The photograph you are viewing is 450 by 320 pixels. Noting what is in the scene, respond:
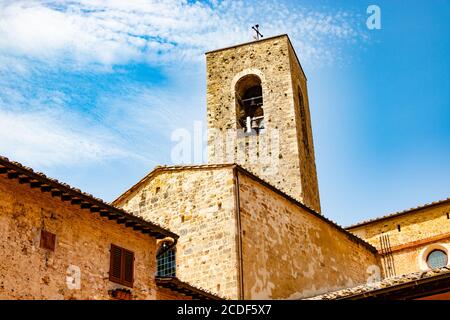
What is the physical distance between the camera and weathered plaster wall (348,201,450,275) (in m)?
22.6

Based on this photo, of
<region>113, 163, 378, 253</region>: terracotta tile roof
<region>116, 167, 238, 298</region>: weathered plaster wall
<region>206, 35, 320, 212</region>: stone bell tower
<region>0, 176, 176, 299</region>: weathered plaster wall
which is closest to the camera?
<region>0, 176, 176, 299</region>: weathered plaster wall

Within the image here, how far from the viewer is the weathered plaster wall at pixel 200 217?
15688 mm

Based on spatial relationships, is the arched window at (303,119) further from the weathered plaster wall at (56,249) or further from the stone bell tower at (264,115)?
the weathered plaster wall at (56,249)

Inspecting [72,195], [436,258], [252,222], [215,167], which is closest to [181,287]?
[72,195]

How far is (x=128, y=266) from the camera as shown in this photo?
13.0 meters

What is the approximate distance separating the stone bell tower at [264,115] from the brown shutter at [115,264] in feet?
41.8

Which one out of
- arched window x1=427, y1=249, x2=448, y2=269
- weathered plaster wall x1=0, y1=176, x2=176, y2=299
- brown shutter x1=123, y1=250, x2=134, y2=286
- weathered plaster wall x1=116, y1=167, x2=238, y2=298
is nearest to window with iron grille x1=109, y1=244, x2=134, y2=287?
brown shutter x1=123, y1=250, x2=134, y2=286

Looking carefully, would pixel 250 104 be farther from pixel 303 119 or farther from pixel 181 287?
pixel 181 287

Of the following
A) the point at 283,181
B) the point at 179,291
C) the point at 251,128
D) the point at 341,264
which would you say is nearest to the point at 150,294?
the point at 179,291

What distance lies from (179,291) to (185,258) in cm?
290

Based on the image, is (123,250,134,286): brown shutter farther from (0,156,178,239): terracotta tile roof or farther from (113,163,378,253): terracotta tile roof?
(113,163,378,253): terracotta tile roof

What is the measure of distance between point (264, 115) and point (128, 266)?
14.8 m

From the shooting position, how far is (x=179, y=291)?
45.0 feet

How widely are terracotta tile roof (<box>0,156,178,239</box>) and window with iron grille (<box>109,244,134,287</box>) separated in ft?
2.03
